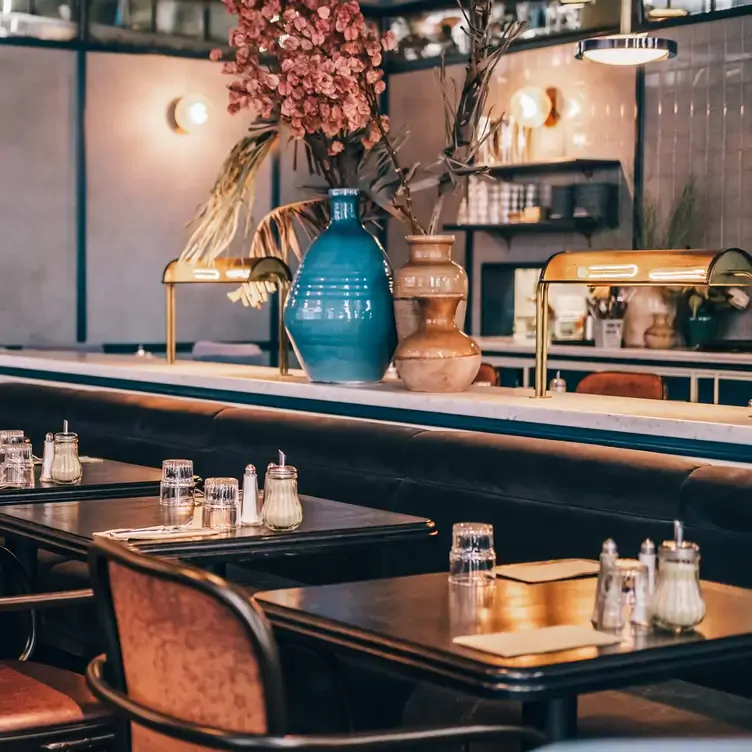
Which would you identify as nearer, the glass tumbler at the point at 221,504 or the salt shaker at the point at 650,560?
the salt shaker at the point at 650,560

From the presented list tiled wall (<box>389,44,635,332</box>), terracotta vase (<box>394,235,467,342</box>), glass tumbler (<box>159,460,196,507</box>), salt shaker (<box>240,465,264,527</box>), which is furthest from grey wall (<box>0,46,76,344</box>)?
salt shaker (<box>240,465,264,527</box>)

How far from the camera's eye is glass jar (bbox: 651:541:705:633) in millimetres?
2123

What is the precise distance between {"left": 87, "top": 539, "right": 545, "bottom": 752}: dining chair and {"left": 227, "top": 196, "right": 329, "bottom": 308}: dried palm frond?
227 centimetres

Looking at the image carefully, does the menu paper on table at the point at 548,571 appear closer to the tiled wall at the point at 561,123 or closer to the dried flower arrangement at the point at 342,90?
the dried flower arrangement at the point at 342,90

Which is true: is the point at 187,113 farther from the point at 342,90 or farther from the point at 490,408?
the point at 490,408

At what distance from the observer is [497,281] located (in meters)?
9.47

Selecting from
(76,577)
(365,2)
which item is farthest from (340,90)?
(365,2)

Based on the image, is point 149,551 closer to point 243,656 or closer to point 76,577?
point 243,656

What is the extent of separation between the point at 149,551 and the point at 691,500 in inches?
42.6

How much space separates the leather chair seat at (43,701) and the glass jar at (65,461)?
2.91 ft

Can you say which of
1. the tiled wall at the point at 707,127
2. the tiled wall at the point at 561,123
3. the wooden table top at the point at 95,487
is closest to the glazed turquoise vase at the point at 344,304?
the wooden table top at the point at 95,487

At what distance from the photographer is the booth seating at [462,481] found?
286 cm

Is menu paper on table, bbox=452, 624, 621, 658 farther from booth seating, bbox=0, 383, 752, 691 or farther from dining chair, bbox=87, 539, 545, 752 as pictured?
booth seating, bbox=0, 383, 752, 691

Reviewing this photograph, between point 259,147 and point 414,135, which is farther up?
point 414,135
